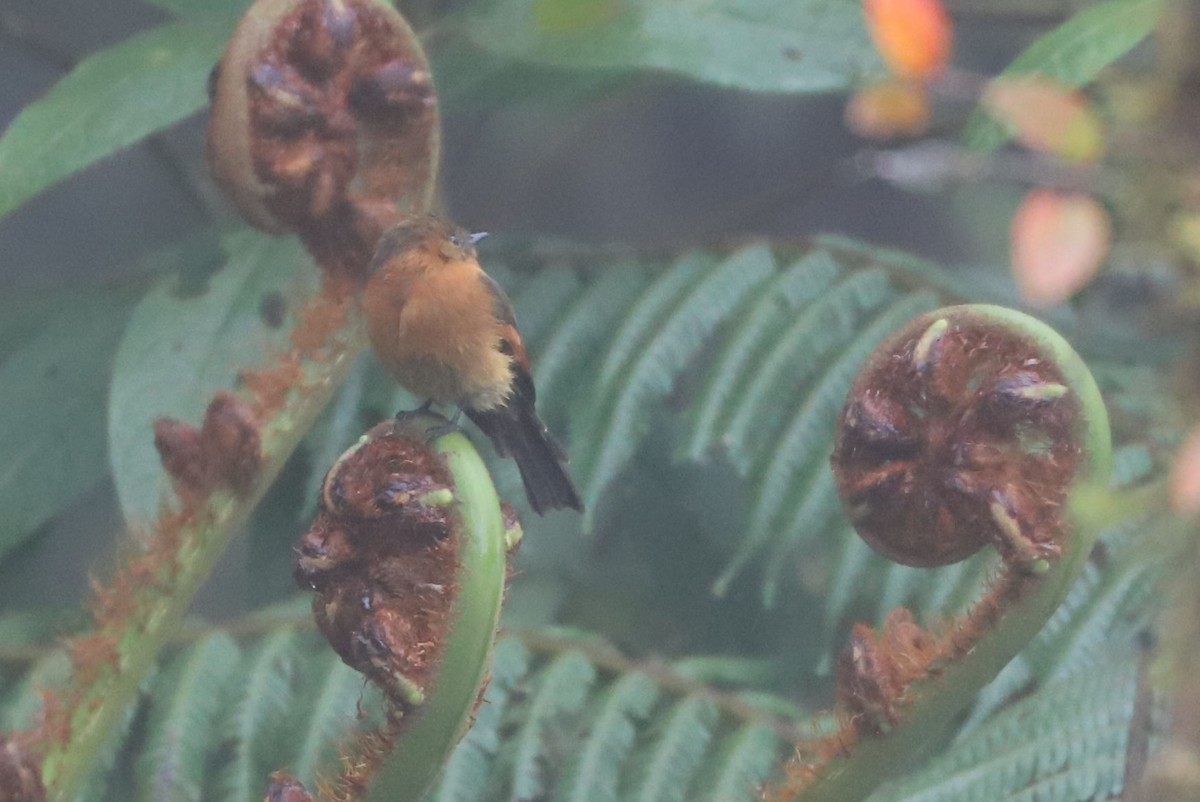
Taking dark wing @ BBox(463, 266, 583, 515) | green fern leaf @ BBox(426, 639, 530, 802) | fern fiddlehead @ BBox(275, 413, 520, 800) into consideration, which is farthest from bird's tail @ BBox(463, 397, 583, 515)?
green fern leaf @ BBox(426, 639, 530, 802)

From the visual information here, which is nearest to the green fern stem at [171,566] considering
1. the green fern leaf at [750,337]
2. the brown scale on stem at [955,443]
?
the brown scale on stem at [955,443]

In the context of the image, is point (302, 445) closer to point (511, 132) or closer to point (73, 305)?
point (73, 305)

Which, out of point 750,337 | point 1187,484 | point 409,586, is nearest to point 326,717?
point 750,337

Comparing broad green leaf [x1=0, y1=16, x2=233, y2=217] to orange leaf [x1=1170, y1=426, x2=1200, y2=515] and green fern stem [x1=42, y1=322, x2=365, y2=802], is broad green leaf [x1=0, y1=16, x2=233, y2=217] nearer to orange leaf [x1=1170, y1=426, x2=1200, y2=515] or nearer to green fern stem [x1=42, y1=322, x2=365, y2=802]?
green fern stem [x1=42, y1=322, x2=365, y2=802]

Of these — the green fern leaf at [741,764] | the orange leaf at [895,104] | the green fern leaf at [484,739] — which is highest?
the orange leaf at [895,104]

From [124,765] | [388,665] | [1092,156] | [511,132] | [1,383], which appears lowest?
[124,765]

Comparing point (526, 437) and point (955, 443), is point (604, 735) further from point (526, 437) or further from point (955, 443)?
point (955, 443)

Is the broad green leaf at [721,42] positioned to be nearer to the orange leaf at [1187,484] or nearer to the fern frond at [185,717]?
the fern frond at [185,717]

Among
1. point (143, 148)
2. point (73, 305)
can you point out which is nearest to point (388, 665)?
point (73, 305)
